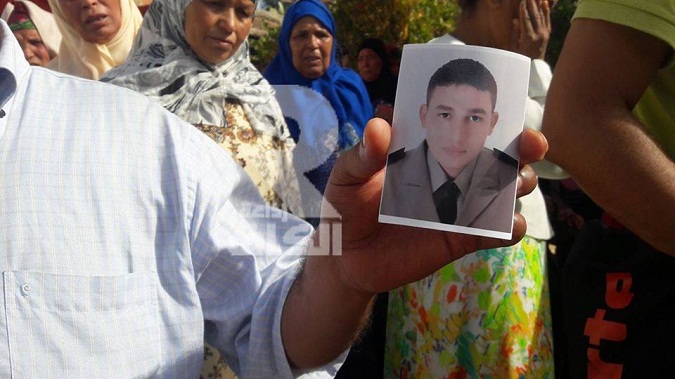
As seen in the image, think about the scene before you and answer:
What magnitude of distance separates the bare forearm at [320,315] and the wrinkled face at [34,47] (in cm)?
291

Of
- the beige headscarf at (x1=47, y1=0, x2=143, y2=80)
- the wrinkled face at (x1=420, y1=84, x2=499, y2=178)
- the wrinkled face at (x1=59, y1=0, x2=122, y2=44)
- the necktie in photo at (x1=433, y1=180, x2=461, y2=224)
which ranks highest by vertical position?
the wrinkled face at (x1=59, y1=0, x2=122, y2=44)

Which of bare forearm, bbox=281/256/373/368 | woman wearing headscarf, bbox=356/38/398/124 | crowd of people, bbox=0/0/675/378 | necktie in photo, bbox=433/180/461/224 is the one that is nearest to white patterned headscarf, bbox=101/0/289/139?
crowd of people, bbox=0/0/675/378

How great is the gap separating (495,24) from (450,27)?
156 inches

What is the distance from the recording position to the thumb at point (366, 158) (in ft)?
3.19

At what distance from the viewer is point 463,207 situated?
1.00 metres

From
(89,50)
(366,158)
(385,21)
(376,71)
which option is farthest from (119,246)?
(385,21)

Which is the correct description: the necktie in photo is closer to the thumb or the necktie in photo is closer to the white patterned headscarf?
the thumb

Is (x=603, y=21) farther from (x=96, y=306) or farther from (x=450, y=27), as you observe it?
Result: (x=450, y=27)

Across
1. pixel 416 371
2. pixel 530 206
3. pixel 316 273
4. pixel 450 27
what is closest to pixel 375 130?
pixel 316 273

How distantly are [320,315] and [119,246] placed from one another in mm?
327

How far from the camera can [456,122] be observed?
3.20ft

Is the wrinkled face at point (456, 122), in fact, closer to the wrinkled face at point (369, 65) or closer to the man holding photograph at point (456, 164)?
the man holding photograph at point (456, 164)

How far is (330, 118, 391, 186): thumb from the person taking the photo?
972mm

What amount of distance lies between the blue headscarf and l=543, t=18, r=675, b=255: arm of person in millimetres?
2299
